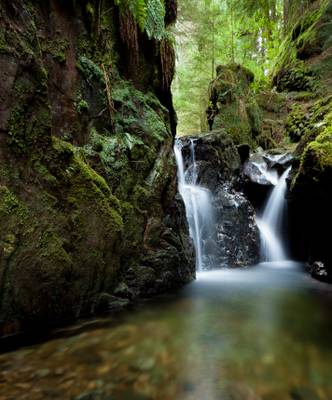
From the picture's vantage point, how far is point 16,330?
288cm

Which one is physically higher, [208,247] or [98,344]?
[208,247]

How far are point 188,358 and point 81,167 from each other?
8.25 ft

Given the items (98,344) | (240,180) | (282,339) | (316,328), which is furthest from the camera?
(240,180)

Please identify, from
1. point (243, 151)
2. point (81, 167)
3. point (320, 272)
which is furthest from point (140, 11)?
point (243, 151)

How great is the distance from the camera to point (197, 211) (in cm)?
778

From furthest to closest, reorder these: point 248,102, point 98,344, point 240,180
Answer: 1. point 248,102
2. point 240,180
3. point 98,344

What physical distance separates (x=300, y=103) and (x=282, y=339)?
12.1m

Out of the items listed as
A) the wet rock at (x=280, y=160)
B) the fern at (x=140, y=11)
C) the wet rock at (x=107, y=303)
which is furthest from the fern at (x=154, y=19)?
the wet rock at (x=280, y=160)

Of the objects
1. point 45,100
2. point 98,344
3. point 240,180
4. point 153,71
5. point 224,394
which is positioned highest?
point 153,71

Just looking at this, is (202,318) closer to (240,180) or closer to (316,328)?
(316,328)

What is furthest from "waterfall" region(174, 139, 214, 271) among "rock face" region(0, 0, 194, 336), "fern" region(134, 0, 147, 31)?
"fern" region(134, 0, 147, 31)

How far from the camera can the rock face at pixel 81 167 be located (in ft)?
9.58

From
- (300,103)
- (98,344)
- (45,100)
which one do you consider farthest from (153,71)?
(300,103)

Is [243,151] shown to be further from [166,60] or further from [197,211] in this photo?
[166,60]
